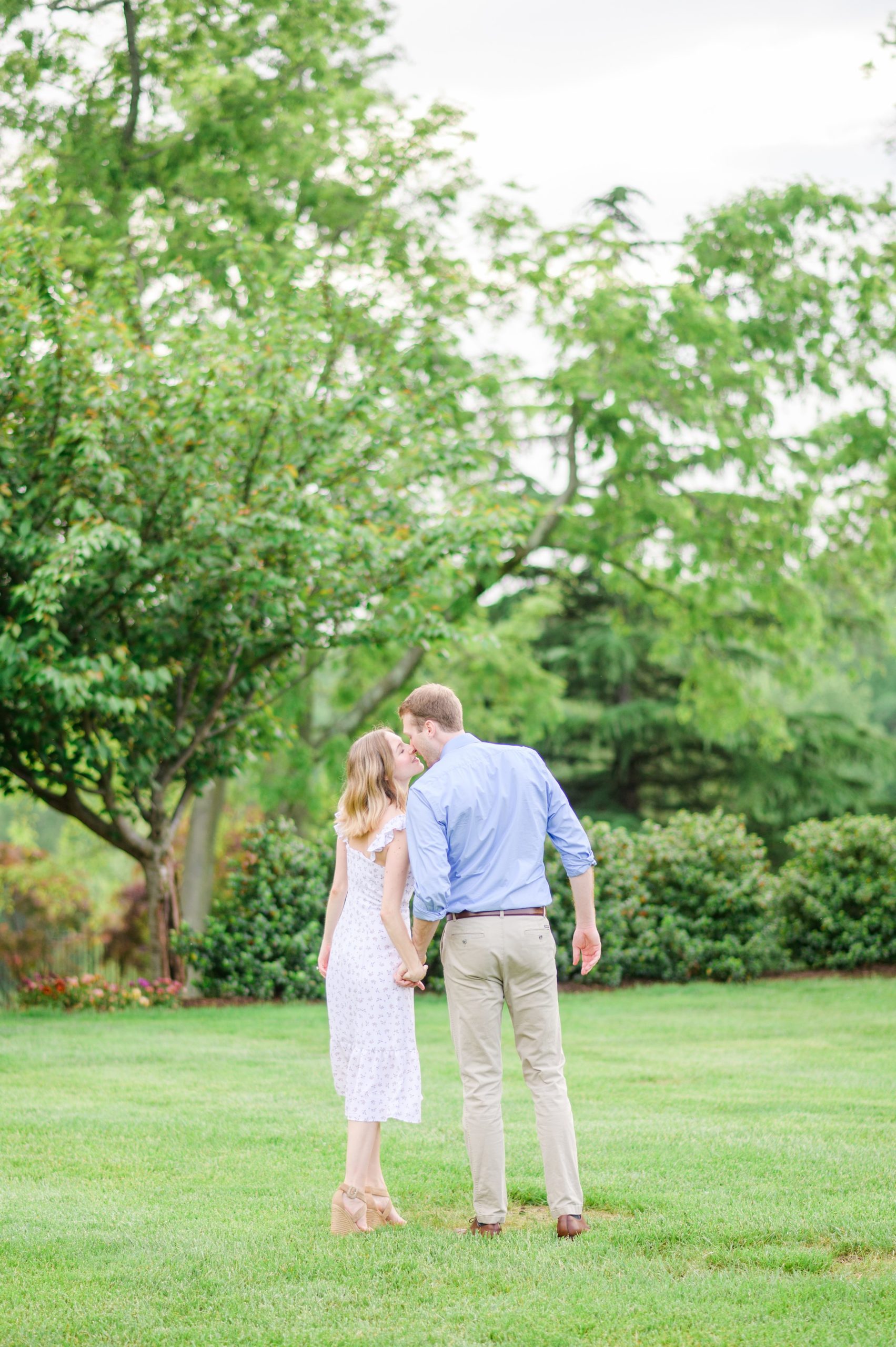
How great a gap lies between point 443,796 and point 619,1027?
6594mm

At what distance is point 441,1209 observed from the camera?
5.07 m

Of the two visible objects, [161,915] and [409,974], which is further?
[161,915]

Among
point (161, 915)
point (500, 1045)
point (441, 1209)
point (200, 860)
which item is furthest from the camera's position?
point (200, 860)

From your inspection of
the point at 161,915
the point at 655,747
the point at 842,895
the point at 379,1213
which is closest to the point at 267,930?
the point at 161,915

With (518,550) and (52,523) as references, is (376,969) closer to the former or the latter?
(52,523)

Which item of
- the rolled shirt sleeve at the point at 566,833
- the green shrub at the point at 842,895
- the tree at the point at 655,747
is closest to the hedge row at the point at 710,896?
the green shrub at the point at 842,895

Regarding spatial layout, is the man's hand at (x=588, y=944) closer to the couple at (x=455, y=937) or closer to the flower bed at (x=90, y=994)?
the couple at (x=455, y=937)

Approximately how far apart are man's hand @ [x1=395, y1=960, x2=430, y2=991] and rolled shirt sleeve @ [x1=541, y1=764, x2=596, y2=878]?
2.22 feet

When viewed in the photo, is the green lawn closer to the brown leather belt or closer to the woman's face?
the brown leather belt

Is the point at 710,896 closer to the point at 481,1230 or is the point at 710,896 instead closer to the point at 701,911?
the point at 701,911

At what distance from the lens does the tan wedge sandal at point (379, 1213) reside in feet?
15.7

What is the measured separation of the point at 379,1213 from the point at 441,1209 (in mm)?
360

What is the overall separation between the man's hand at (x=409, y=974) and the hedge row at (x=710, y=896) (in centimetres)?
798

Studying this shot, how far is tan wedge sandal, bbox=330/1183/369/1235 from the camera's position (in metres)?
4.65
